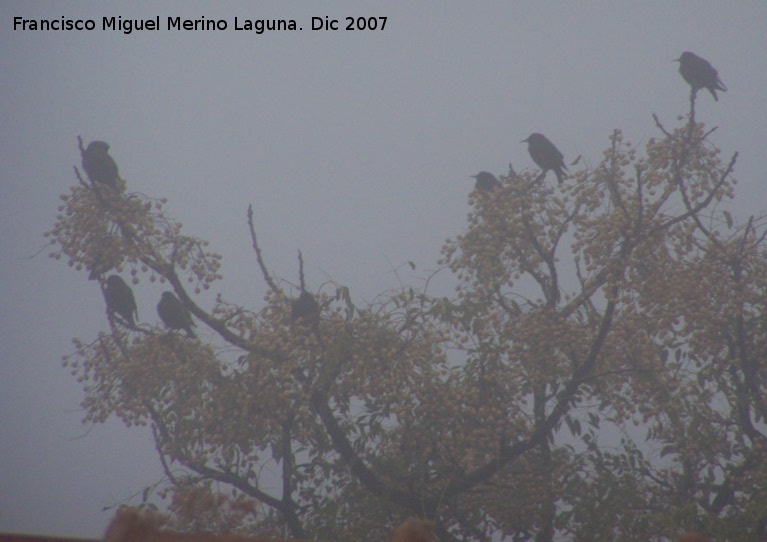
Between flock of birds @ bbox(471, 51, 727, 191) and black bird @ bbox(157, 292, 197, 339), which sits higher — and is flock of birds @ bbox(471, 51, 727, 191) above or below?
above

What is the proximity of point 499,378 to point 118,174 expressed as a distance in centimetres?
171

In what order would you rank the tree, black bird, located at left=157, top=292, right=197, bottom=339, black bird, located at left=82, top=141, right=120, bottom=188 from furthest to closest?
black bird, located at left=82, top=141, right=120, bottom=188 < black bird, located at left=157, top=292, right=197, bottom=339 < the tree

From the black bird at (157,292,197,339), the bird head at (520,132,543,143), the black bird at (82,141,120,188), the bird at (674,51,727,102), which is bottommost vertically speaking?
the black bird at (157,292,197,339)

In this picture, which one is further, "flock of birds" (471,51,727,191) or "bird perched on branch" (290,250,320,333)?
"flock of birds" (471,51,727,191)

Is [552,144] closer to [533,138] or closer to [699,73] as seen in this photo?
[533,138]

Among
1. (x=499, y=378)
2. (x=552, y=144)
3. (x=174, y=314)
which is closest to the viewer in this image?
(x=499, y=378)

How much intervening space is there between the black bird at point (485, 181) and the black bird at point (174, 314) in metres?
1.25

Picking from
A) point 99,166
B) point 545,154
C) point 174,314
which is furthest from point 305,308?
point 545,154

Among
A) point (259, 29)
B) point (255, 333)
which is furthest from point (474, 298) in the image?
point (259, 29)

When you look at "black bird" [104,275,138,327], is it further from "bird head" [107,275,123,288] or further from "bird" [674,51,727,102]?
"bird" [674,51,727,102]

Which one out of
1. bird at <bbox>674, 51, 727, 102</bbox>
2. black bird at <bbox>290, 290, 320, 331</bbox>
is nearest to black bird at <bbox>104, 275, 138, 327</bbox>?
black bird at <bbox>290, 290, 320, 331</bbox>

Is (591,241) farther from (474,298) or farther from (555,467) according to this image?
(555,467)

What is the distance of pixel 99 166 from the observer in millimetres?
3045

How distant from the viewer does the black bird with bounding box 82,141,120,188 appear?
2.98 meters
